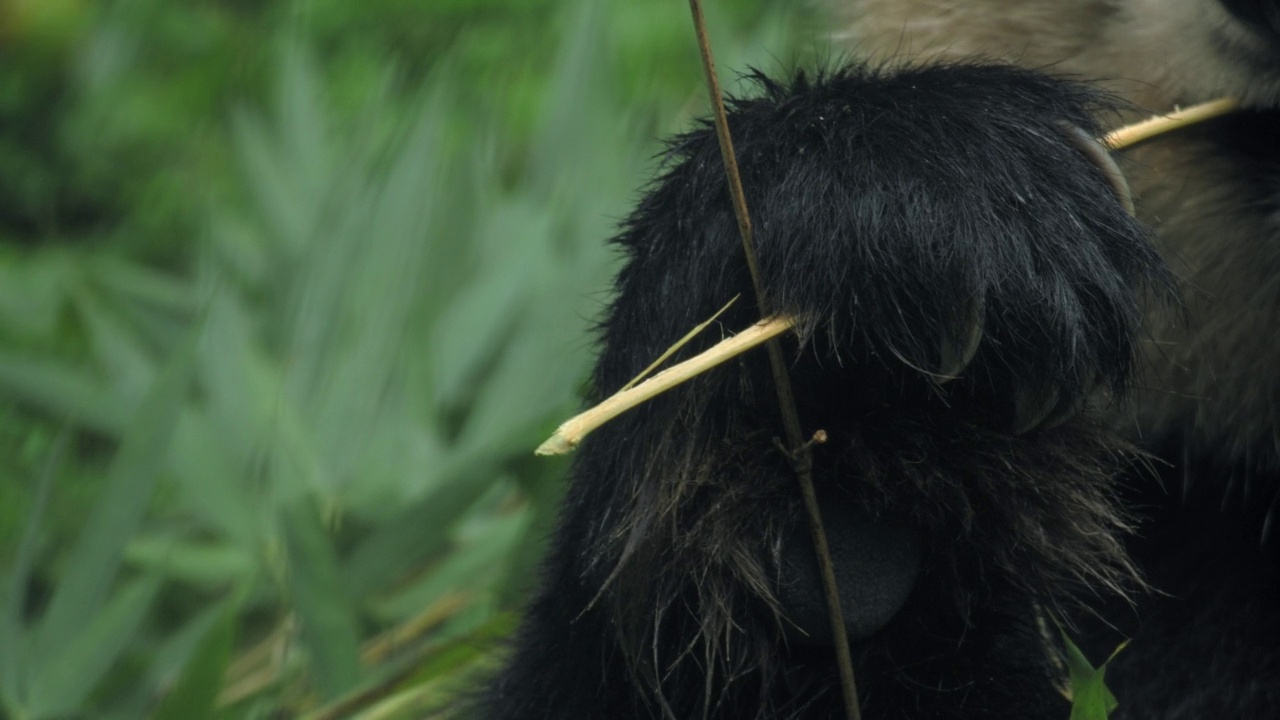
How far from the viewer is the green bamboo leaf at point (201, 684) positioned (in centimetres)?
128

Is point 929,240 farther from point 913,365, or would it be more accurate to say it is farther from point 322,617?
point 322,617

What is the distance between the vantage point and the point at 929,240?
0.80 meters

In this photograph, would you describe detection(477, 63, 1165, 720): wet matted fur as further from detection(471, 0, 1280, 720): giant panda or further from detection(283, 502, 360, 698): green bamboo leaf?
detection(283, 502, 360, 698): green bamboo leaf

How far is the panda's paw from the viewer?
0.81m

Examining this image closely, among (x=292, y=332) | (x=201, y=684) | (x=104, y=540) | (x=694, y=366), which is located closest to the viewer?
(x=694, y=366)

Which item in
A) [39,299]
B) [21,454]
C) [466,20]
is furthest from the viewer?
[466,20]

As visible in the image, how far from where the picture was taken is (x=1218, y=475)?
1.08 meters

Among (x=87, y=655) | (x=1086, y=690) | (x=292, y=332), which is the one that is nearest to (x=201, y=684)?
(x=87, y=655)

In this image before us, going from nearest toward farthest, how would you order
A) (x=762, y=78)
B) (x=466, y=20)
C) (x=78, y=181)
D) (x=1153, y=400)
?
1. (x=762, y=78)
2. (x=1153, y=400)
3. (x=78, y=181)
4. (x=466, y=20)

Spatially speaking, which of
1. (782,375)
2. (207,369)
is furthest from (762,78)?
(207,369)

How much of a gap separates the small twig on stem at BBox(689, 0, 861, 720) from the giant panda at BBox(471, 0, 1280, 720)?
0.01m

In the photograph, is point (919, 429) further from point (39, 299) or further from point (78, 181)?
point (78, 181)

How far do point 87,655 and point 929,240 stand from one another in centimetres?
93

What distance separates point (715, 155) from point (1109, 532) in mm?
326
